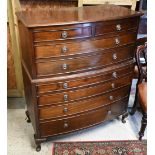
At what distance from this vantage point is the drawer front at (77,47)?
4.88 feet

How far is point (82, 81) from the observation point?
5.59ft

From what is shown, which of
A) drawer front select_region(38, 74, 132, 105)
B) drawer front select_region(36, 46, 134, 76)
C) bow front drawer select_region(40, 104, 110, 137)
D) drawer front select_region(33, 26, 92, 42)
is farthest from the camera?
bow front drawer select_region(40, 104, 110, 137)

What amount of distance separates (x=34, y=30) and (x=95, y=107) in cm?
89

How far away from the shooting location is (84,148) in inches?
77.3

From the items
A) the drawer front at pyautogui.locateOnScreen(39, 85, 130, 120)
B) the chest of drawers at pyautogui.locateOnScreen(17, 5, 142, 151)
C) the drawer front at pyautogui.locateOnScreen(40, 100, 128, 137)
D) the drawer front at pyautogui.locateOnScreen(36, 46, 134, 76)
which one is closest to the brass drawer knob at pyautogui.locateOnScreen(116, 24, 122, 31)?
the chest of drawers at pyautogui.locateOnScreen(17, 5, 142, 151)

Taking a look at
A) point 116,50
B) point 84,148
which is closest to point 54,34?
point 116,50

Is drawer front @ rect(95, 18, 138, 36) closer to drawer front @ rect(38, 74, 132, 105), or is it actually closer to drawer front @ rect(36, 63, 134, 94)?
drawer front @ rect(36, 63, 134, 94)

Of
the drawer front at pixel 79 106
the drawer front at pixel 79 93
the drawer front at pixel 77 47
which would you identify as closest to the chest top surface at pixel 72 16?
the drawer front at pixel 77 47

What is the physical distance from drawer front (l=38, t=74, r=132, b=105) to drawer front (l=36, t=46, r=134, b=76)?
0.18 meters

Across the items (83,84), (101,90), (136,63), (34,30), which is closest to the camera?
(34,30)

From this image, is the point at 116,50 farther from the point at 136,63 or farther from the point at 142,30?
the point at 142,30

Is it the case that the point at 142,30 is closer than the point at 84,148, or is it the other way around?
the point at 84,148

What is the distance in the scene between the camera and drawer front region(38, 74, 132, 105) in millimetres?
1671

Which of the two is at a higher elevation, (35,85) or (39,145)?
(35,85)
